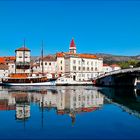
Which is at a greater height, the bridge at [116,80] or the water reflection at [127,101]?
the bridge at [116,80]

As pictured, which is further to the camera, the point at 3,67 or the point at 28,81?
the point at 3,67

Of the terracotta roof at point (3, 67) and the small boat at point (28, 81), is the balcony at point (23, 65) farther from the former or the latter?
the small boat at point (28, 81)

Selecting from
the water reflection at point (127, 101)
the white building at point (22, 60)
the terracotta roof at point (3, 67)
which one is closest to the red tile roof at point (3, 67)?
the terracotta roof at point (3, 67)

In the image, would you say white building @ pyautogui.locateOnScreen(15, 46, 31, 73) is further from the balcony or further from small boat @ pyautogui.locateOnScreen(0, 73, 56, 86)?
small boat @ pyautogui.locateOnScreen(0, 73, 56, 86)

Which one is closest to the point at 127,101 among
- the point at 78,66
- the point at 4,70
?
the point at 78,66

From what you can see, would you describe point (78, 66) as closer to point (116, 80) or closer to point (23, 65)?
point (23, 65)

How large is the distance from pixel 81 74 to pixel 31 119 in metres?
68.0

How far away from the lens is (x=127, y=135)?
18453mm

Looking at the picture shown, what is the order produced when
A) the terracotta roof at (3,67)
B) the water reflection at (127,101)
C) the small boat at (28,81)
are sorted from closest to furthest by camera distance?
the water reflection at (127,101), the small boat at (28,81), the terracotta roof at (3,67)

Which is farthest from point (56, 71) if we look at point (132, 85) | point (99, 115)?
point (99, 115)

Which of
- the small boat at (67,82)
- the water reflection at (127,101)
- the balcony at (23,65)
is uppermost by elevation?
the balcony at (23,65)

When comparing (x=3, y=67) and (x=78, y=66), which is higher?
(x=3, y=67)

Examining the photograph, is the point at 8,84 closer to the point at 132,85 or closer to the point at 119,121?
the point at 132,85

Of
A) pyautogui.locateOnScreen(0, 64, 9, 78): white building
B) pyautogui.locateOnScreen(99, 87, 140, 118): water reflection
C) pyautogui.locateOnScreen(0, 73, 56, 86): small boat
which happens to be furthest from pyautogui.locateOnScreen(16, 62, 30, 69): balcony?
pyautogui.locateOnScreen(99, 87, 140, 118): water reflection
